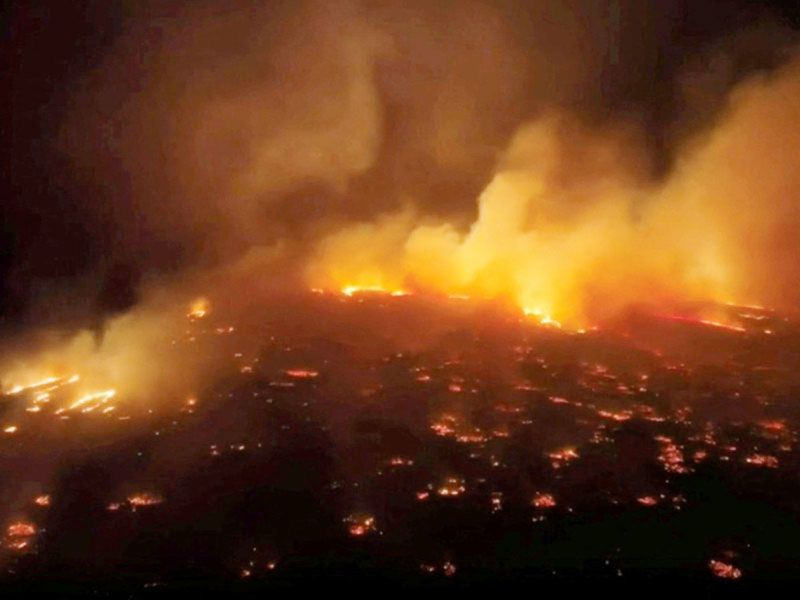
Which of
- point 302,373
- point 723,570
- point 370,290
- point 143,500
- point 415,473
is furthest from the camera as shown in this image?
point 370,290

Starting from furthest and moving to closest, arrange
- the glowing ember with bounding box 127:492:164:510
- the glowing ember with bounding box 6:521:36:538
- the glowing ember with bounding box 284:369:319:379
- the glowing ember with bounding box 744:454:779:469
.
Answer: the glowing ember with bounding box 284:369:319:379, the glowing ember with bounding box 744:454:779:469, the glowing ember with bounding box 127:492:164:510, the glowing ember with bounding box 6:521:36:538

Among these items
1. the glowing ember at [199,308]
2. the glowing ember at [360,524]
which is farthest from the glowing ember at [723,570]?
the glowing ember at [199,308]

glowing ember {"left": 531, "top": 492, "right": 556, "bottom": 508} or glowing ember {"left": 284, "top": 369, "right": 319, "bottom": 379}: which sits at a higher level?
glowing ember {"left": 284, "top": 369, "right": 319, "bottom": 379}

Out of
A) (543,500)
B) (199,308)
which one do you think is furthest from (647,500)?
(199,308)

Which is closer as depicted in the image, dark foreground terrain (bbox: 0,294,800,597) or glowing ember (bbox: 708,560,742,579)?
glowing ember (bbox: 708,560,742,579)

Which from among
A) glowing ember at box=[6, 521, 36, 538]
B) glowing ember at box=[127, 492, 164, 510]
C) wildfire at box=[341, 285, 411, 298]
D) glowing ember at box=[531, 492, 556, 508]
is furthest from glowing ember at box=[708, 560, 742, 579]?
wildfire at box=[341, 285, 411, 298]

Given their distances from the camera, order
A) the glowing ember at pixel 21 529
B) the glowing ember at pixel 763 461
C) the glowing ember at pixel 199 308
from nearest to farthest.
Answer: the glowing ember at pixel 21 529
the glowing ember at pixel 763 461
the glowing ember at pixel 199 308

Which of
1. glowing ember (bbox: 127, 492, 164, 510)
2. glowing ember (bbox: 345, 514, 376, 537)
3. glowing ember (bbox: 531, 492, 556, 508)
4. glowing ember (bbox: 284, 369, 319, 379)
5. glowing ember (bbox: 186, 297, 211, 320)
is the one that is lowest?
glowing ember (bbox: 345, 514, 376, 537)

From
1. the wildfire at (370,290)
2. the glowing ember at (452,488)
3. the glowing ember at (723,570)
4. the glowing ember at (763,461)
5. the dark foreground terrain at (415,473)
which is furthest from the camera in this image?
the wildfire at (370,290)

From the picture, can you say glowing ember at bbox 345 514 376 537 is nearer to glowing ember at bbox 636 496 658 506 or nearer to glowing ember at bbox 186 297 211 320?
glowing ember at bbox 636 496 658 506

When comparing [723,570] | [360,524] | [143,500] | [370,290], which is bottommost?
[723,570]

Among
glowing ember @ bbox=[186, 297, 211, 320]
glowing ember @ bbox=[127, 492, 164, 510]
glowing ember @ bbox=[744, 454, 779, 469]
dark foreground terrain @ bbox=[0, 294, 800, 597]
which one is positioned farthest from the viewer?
glowing ember @ bbox=[186, 297, 211, 320]

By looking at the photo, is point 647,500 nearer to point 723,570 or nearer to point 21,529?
point 723,570

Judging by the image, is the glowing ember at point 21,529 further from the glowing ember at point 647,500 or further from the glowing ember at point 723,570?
the glowing ember at point 723,570
